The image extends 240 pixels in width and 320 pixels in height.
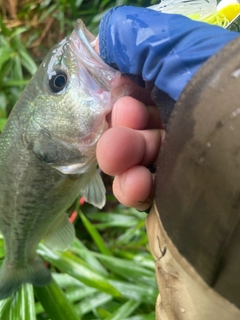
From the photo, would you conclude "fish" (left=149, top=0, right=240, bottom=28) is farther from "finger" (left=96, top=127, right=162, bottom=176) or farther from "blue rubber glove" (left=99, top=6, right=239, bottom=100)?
"finger" (left=96, top=127, right=162, bottom=176)

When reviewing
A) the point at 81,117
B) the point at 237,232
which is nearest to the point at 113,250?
the point at 81,117

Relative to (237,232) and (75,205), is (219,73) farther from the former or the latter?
(75,205)

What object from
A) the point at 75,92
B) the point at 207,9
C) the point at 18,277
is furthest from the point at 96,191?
the point at 207,9

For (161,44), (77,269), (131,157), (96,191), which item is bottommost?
(77,269)

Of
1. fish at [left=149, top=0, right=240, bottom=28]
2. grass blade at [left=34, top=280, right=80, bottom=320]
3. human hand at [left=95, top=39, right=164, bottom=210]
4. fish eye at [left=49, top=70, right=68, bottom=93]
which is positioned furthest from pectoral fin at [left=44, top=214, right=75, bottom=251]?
fish at [left=149, top=0, right=240, bottom=28]

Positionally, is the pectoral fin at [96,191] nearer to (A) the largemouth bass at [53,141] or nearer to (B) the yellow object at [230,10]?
(A) the largemouth bass at [53,141]

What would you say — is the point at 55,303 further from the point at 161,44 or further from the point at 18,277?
the point at 161,44
